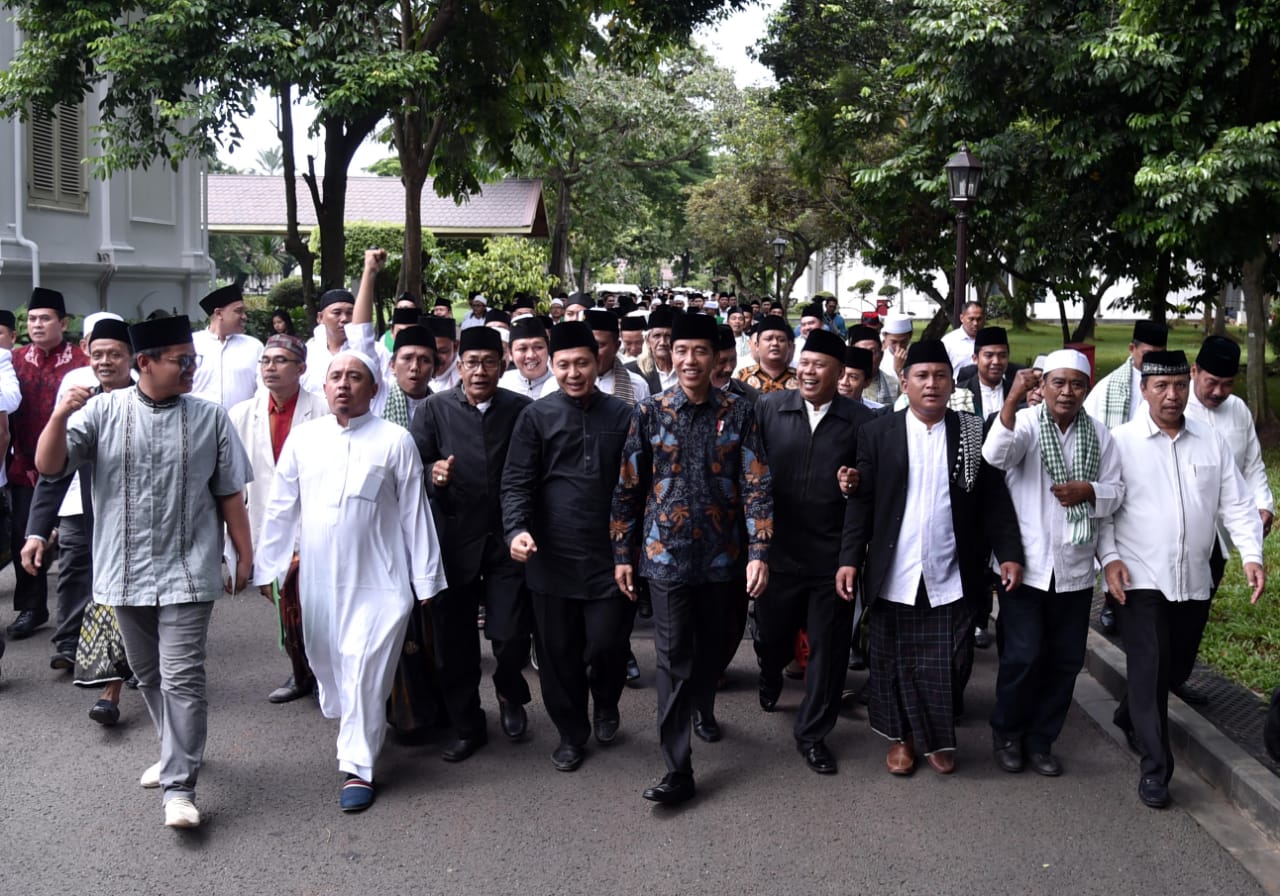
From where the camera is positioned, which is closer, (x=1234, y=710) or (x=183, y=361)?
(x=183, y=361)

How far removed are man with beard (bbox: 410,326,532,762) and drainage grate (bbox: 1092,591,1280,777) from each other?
3.51 meters

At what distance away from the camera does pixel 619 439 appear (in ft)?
20.3

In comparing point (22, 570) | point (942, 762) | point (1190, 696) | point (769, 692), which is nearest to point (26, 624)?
point (22, 570)

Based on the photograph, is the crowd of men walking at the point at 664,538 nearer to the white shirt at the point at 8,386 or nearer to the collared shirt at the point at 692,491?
the collared shirt at the point at 692,491

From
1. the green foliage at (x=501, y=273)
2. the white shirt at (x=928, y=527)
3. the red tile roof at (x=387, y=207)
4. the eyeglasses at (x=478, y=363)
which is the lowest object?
the white shirt at (x=928, y=527)

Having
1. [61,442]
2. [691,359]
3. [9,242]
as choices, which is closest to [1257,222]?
[691,359]

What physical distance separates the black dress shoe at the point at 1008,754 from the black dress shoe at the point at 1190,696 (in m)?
1.26

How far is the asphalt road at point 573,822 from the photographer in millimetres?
4980

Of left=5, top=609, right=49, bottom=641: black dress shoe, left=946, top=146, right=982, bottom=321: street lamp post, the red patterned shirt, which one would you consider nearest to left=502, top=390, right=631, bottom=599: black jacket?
left=5, top=609, right=49, bottom=641: black dress shoe

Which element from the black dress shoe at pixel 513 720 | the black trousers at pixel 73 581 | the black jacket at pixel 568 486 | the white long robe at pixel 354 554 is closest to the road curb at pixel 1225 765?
the black jacket at pixel 568 486

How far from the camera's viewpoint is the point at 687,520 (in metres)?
5.86

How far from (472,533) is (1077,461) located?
2.86 m

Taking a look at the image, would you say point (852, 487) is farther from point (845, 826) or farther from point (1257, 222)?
point (1257, 222)

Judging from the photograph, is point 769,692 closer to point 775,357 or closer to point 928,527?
point 928,527
